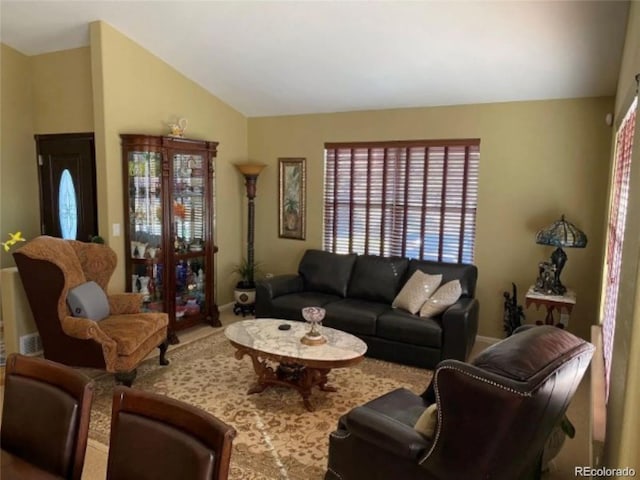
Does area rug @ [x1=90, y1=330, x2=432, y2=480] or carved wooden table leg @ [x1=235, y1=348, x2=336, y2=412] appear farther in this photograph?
carved wooden table leg @ [x1=235, y1=348, x2=336, y2=412]

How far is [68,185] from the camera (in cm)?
497

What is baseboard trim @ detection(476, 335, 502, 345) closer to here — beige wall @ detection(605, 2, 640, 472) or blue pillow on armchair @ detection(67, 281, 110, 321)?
beige wall @ detection(605, 2, 640, 472)

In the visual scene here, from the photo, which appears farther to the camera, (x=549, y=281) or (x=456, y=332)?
(x=549, y=281)

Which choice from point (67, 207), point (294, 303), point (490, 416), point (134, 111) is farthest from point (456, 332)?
point (67, 207)

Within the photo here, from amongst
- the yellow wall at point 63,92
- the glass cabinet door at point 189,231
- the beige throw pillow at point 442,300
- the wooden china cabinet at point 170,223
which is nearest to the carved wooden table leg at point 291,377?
the beige throw pillow at point 442,300

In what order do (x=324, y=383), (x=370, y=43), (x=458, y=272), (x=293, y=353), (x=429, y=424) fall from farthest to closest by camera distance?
1. (x=458, y=272)
2. (x=370, y=43)
3. (x=324, y=383)
4. (x=293, y=353)
5. (x=429, y=424)

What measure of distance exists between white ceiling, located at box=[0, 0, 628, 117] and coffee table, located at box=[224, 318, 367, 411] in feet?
7.93

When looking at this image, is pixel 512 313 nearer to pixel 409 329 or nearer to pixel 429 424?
pixel 409 329

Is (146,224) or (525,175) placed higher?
(525,175)

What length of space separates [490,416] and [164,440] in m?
1.14

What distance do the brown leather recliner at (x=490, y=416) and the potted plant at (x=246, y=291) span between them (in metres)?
3.59

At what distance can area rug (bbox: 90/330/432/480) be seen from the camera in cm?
279

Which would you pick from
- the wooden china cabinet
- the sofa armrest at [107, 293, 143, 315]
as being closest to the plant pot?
the wooden china cabinet

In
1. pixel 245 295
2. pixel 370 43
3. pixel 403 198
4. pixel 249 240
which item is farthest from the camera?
pixel 249 240
